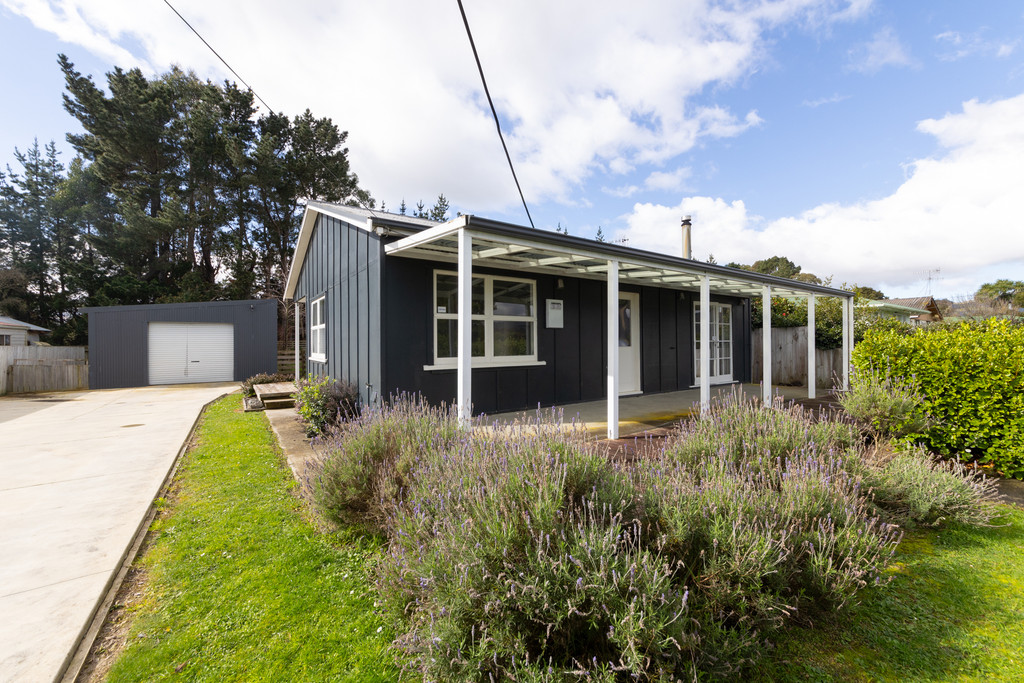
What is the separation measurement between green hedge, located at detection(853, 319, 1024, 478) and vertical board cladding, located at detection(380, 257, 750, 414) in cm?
439

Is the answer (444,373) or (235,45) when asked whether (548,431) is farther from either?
(235,45)

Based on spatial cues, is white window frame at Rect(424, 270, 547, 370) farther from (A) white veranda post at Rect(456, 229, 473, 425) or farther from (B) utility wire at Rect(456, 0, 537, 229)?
(A) white veranda post at Rect(456, 229, 473, 425)

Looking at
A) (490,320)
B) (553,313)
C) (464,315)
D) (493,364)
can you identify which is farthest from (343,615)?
(553,313)

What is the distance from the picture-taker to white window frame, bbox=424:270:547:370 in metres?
6.50

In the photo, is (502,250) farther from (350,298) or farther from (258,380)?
(258,380)

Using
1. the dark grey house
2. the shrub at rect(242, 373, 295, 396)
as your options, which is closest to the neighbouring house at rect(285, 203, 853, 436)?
the shrub at rect(242, 373, 295, 396)

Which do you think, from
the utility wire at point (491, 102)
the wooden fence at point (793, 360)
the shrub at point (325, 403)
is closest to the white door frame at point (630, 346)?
the utility wire at point (491, 102)

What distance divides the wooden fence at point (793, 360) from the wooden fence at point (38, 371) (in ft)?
75.4

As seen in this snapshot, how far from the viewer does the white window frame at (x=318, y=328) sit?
9.88 meters

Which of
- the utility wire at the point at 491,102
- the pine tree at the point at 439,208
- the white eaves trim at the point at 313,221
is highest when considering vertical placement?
the pine tree at the point at 439,208

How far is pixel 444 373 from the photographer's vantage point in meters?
6.56

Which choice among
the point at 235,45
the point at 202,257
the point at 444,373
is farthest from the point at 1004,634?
the point at 202,257

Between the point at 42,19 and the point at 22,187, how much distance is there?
96.9 feet

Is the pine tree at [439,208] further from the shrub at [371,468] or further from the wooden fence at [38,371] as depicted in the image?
the shrub at [371,468]
